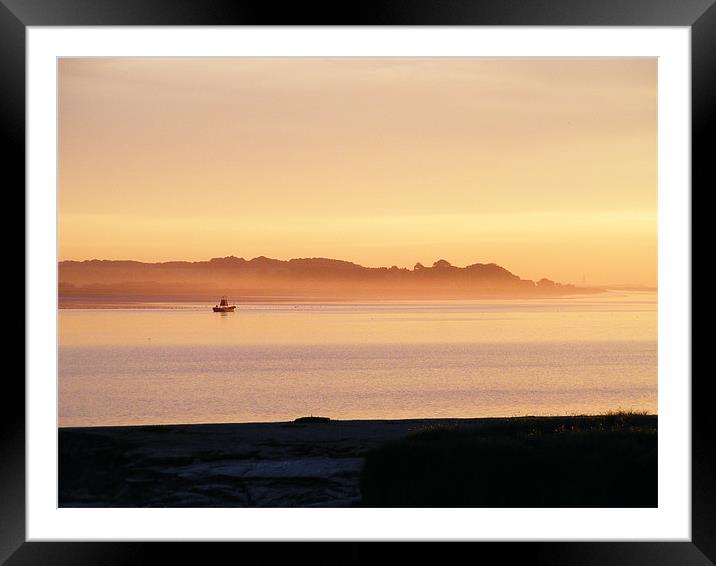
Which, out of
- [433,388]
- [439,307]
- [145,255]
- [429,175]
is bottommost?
[433,388]

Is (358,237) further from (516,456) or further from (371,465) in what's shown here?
(371,465)

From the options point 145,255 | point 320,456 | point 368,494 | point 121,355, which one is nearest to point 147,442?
point 320,456

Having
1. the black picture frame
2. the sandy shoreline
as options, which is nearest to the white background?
the black picture frame

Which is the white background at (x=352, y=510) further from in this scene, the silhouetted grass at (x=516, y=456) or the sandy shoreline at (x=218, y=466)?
the sandy shoreline at (x=218, y=466)

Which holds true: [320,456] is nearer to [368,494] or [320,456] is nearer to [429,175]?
[368,494]

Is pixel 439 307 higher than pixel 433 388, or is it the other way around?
pixel 439 307

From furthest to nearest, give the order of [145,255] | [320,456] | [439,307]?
[439,307] → [145,255] → [320,456]

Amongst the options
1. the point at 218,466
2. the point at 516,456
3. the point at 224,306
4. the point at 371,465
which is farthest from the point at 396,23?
the point at 224,306
